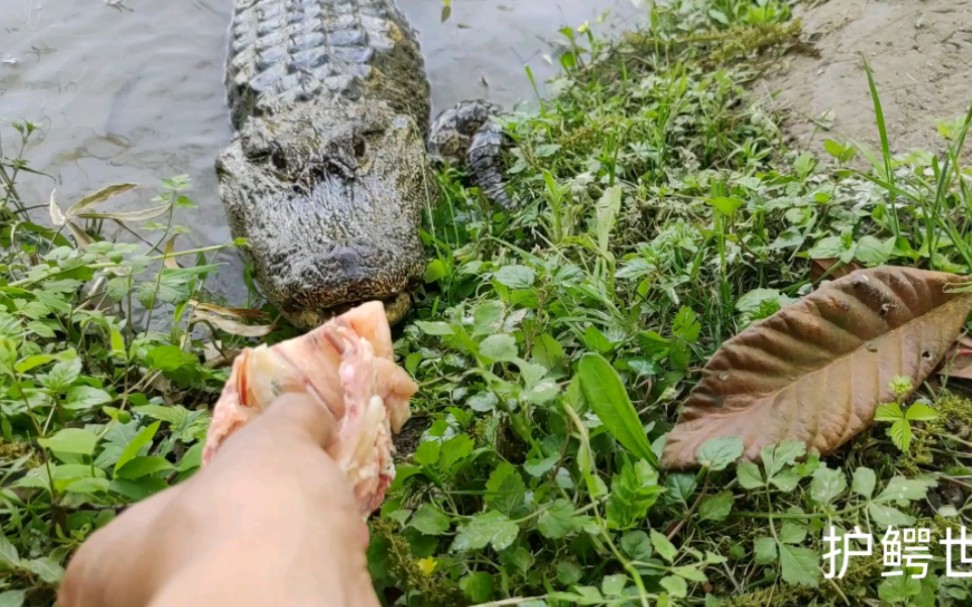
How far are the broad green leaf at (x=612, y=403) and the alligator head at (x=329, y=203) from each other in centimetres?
121

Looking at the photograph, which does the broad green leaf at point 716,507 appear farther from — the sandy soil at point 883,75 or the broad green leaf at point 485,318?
the sandy soil at point 883,75

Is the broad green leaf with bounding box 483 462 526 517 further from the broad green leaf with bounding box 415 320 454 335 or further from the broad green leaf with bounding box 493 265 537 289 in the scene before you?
the broad green leaf with bounding box 493 265 537 289

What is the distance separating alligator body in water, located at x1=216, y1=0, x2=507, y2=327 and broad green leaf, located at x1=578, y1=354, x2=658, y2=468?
121 centimetres

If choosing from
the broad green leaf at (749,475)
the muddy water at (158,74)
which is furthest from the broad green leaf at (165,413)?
the muddy water at (158,74)

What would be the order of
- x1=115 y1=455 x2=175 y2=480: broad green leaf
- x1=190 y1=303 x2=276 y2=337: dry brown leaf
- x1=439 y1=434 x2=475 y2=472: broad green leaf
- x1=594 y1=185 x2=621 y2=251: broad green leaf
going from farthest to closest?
x1=190 y1=303 x2=276 y2=337: dry brown leaf → x1=594 y1=185 x2=621 y2=251: broad green leaf → x1=439 y1=434 x2=475 y2=472: broad green leaf → x1=115 y1=455 x2=175 y2=480: broad green leaf

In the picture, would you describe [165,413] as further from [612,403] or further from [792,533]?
[792,533]

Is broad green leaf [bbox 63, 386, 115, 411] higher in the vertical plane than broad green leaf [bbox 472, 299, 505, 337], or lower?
lower

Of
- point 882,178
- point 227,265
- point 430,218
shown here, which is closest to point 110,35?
point 227,265

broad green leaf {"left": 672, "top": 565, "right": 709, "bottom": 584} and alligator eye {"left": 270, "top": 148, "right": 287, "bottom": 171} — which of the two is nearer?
broad green leaf {"left": 672, "top": 565, "right": 709, "bottom": 584}

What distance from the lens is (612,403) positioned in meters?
1.75

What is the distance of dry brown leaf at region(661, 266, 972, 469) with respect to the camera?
1880mm

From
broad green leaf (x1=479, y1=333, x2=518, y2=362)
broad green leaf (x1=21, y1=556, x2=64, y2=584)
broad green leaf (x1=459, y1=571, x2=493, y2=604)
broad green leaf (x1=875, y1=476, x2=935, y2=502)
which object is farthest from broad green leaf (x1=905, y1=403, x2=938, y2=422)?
broad green leaf (x1=21, y1=556, x2=64, y2=584)

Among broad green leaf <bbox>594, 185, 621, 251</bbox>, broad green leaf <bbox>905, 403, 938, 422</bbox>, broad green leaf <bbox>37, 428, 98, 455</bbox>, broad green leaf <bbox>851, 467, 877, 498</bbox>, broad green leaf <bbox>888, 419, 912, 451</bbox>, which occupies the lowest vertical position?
broad green leaf <bbox>851, 467, 877, 498</bbox>

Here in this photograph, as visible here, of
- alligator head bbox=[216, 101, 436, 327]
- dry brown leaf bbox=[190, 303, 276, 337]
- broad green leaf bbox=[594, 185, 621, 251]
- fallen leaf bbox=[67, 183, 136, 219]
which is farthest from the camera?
fallen leaf bbox=[67, 183, 136, 219]
